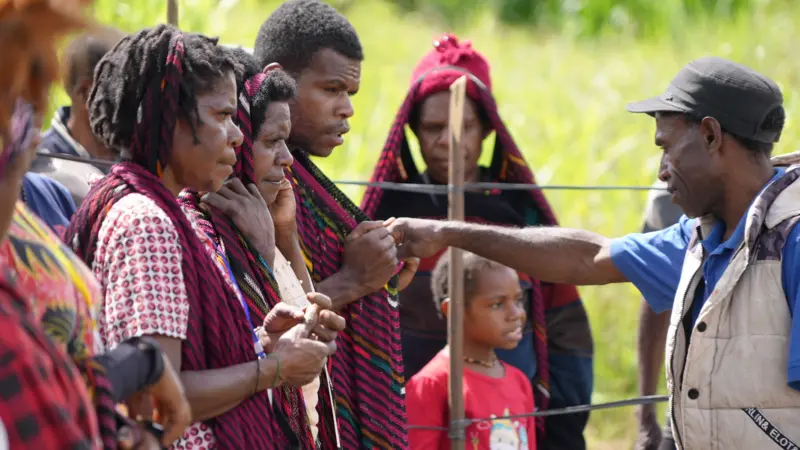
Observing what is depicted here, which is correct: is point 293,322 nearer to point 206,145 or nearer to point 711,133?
point 206,145

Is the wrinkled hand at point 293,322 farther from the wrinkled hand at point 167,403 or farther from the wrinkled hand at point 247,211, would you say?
the wrinkled hand at point 167,403

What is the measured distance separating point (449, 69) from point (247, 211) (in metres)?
1.76

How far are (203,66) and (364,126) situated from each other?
6284mm

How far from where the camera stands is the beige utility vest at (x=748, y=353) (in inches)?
115

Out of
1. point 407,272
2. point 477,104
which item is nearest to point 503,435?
point 407,272

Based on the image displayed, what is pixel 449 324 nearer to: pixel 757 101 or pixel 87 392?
pixel 757 101

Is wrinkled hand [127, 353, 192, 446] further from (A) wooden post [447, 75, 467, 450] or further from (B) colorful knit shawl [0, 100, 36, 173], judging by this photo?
(A) wooden post [447, 75, 467, 450]

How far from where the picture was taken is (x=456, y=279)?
3887 millimetres

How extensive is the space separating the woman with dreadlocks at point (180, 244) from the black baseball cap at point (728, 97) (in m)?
1.27

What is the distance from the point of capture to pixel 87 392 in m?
1.81

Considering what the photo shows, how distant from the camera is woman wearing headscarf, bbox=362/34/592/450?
166 inches

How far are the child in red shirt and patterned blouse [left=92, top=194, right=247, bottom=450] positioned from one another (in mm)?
1714

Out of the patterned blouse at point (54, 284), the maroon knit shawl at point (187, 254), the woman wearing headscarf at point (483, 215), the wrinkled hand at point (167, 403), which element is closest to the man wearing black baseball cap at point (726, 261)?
the woman wearing headscarf at point (483, 215)

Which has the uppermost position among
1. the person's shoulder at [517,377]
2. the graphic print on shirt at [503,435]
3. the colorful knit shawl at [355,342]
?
the colorful knit shawl at [355,342]
